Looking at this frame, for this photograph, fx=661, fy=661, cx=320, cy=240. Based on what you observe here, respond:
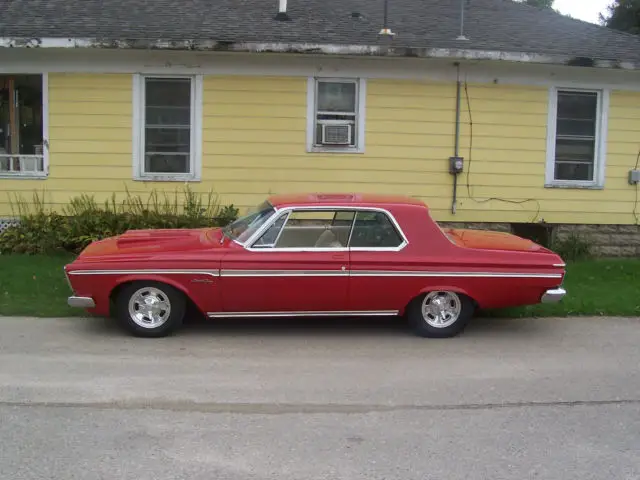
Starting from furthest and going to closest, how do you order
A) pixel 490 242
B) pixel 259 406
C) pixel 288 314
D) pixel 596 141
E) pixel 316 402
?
pixel 596 141 < pixel 490 242 < pixel 288 314 < pixel 316 402 < pixel 259 406

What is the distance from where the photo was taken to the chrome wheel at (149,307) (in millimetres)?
6434

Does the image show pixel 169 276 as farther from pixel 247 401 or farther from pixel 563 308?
pixel 563 308

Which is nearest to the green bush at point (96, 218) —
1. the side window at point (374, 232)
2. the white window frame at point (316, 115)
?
the white window frame at point (316, 115)

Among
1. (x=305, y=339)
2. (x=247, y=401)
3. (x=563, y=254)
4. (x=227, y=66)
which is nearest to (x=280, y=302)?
(x=305, y=339)

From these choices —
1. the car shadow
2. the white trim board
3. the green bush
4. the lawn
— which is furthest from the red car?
the white trim board

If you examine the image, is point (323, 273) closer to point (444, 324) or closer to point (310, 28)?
point (444, 324)

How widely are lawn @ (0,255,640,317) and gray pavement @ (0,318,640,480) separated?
47cm

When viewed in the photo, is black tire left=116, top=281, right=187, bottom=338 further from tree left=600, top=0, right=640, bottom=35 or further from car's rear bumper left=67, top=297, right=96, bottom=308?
tree left=600, top=0, right=640, bottom=35

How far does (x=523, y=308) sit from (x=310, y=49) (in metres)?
4.90

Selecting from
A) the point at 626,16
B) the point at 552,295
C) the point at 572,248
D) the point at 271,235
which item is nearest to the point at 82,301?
the point at 271,235

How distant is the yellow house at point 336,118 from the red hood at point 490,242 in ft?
10.7

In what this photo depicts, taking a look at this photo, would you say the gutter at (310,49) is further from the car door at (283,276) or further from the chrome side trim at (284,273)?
the chrome side trim at (284,273)

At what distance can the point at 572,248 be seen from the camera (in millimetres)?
10836

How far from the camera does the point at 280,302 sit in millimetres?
6465
